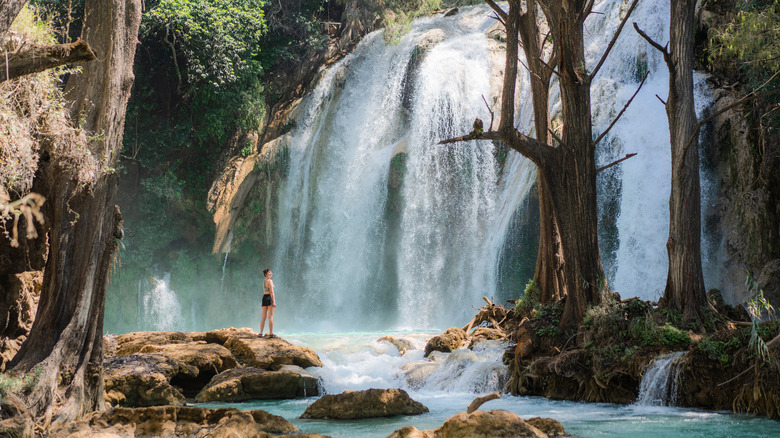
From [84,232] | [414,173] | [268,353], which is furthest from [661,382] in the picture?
[414,173]

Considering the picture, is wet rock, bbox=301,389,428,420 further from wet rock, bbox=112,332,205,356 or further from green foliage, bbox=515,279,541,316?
wet rock, bbox=112,332,205,356

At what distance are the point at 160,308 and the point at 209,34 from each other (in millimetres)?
10100

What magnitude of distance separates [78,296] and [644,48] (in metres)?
16.6

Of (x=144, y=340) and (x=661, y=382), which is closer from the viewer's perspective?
(x=661, y=382)

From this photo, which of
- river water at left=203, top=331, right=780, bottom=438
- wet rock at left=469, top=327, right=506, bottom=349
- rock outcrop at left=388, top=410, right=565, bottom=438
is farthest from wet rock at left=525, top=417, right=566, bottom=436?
wet rock at left=469, top=327, right=506, bottom=349

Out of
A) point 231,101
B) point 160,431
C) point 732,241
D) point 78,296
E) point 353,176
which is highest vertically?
point 231,101

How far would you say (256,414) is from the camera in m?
6.50

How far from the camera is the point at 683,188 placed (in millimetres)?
10055

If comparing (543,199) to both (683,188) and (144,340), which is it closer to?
(683,188)

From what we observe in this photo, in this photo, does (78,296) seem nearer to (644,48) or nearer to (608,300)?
(608,300)

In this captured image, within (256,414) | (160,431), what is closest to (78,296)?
(160,431)

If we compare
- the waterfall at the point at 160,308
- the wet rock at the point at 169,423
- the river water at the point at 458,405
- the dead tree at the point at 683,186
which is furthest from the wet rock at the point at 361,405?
the waterfall at the point at 160,308

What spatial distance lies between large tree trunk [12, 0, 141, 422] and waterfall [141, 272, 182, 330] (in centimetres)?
1815

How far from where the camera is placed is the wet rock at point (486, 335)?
1273cm
